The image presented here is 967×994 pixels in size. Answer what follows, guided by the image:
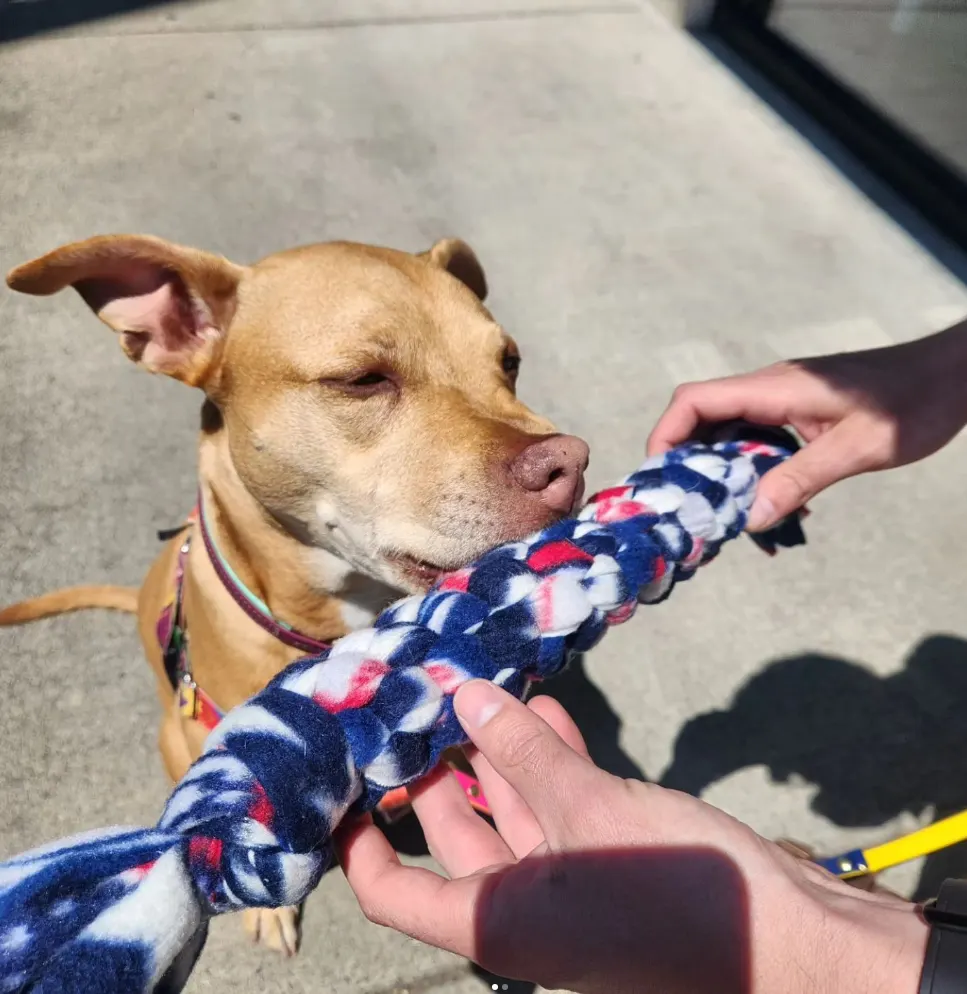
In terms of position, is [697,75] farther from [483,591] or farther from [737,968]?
[737,968]

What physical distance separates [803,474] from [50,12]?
6200 mm

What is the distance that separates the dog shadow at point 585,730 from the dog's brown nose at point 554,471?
3.61ft

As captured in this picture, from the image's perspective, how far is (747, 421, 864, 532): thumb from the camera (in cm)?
178

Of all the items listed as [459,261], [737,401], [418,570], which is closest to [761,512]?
[737,401]

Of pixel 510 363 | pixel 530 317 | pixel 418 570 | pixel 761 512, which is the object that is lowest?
pixel 530 317

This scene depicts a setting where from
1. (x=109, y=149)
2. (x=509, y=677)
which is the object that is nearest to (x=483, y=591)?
(x=509, y=677)

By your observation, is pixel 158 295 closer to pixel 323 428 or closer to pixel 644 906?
pixel 323 428

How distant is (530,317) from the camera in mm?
4016

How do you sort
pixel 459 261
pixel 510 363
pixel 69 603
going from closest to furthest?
pixel 510 363 → pixel 459 261 → pixel 69 603

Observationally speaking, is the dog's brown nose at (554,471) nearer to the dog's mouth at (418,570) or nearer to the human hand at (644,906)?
the dog's mouth at (418,570)

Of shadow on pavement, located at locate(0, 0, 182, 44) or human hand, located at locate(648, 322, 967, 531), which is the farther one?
shadow on pavement, located at locate(0, 0, 182, 44)

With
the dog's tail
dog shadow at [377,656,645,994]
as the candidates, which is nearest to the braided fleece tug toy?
dog shadow at [377,656,645,994]

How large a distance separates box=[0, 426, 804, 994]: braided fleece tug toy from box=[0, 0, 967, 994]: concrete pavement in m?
1.35

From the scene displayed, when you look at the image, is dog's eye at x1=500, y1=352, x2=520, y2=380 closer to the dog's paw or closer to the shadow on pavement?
the dog's paw
